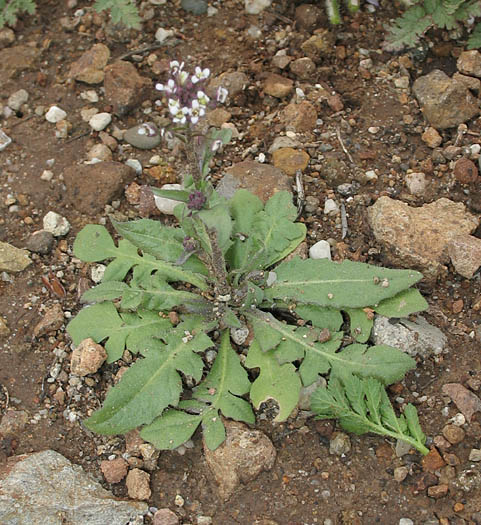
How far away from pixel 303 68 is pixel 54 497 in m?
3.70

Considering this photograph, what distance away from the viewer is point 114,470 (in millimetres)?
3875

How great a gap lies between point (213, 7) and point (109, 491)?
4.18 meters

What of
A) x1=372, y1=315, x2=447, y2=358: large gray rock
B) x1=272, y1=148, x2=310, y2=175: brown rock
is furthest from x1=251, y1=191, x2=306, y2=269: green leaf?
x1=372, y1=315, x2=447, y2=358: large gray rock

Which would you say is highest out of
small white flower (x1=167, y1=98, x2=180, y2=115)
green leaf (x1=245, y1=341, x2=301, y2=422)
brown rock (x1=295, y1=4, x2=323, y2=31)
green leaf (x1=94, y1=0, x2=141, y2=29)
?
small white flower (x1=167, y1=98, x2=180, y2=115)

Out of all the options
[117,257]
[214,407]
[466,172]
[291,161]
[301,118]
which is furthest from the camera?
[301,118]

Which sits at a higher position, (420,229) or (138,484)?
(420,229)

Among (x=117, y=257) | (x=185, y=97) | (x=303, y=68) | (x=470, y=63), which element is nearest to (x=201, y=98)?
(x=185, y=97)

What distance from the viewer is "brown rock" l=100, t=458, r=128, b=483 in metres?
3.86

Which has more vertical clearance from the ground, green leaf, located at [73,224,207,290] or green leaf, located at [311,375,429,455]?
green leaf, located at [73,224,207,290]

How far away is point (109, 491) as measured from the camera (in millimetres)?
3836

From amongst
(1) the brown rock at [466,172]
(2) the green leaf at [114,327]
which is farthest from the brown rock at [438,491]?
(1) the brown rock at [466,172]

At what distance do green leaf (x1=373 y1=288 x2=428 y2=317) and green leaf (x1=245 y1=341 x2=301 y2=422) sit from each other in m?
0.68

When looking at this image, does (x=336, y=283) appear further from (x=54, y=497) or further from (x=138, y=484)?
(x=54, y=497)

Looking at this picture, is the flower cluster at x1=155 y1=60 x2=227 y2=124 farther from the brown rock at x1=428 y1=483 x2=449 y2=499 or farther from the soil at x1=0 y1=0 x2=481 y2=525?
the brown rock at x1=428 y1=483 x2=449 y2=499
